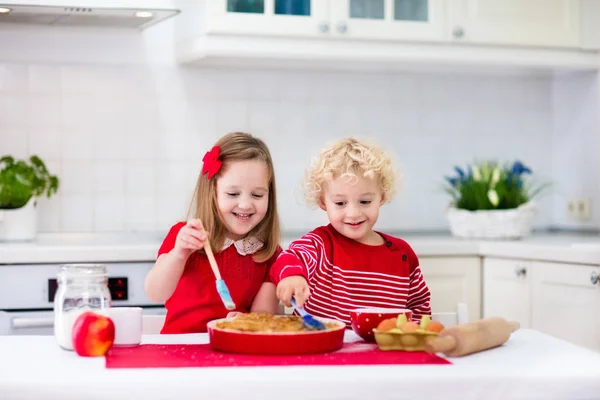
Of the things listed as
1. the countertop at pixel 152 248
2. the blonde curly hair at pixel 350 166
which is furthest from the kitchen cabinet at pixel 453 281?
the blonde curly hair at pixel 350 166

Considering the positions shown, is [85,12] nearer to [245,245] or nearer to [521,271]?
[245,245]

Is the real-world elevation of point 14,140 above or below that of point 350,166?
above

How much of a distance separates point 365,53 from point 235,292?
1.34 meters

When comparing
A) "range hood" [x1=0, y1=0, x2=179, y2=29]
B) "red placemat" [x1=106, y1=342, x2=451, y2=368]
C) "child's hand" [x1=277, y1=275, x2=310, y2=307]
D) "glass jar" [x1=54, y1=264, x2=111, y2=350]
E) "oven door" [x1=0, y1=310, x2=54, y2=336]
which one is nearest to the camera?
"red placemat" [x1=106, y1=342, x2=451, y2=368]

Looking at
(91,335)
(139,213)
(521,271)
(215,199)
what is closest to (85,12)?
(139,213)

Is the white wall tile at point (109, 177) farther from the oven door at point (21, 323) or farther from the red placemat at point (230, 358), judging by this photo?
the red placemat at point (230, 358)

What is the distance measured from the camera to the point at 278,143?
331 cm

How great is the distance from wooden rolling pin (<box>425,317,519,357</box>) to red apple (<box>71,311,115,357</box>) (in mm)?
487

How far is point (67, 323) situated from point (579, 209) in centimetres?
250

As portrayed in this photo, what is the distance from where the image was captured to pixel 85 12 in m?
2.78

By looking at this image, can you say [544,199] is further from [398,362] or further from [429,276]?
[398,362]

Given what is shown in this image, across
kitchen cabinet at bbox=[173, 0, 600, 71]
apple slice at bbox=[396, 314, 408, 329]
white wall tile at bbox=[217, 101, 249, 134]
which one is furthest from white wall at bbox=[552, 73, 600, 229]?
apple slice at bbox=[396, 314, 408, 329]

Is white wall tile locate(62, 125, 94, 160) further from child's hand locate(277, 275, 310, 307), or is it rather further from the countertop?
child's hand locate(277, 275, 310, 307)

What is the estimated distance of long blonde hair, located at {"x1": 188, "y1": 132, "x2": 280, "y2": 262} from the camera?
1.85 meters
